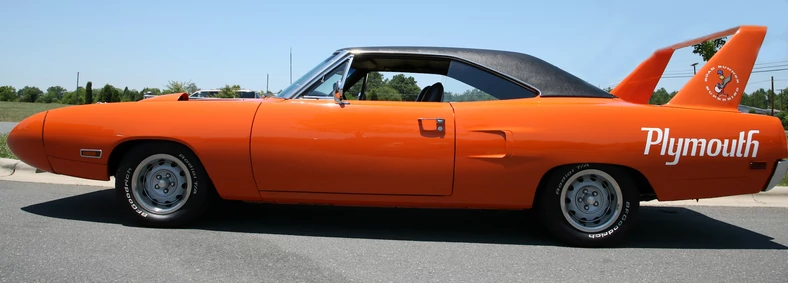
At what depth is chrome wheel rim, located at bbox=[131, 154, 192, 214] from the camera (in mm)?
3656

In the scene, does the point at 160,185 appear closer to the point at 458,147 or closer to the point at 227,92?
the point at 458,147

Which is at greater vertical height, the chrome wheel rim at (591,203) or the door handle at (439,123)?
the door handle at (439,123)

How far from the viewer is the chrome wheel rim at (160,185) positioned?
12.0 feet

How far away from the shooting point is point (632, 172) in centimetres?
355

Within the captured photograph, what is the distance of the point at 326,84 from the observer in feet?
12.5

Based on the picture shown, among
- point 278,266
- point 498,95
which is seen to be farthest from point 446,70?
point 278,266

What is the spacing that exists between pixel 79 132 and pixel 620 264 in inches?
144

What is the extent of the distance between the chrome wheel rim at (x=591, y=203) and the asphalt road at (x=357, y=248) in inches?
7.6

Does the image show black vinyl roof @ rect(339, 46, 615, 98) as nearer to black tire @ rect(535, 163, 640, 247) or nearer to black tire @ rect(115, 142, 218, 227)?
black tire @ rect(535, 163, 640, 247)

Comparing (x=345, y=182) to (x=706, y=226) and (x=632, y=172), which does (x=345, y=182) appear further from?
(x=706, y=226)

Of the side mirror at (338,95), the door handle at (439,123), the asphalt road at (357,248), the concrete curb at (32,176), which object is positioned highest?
the side mirror at (338,95)

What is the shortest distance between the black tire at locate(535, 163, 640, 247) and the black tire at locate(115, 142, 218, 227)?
234 centimetres

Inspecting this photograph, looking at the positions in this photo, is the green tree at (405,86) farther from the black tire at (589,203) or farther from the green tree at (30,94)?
the green tree at (30,94)

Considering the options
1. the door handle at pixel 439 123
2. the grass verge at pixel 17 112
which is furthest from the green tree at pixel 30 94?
the door handle at pixel 439 123
